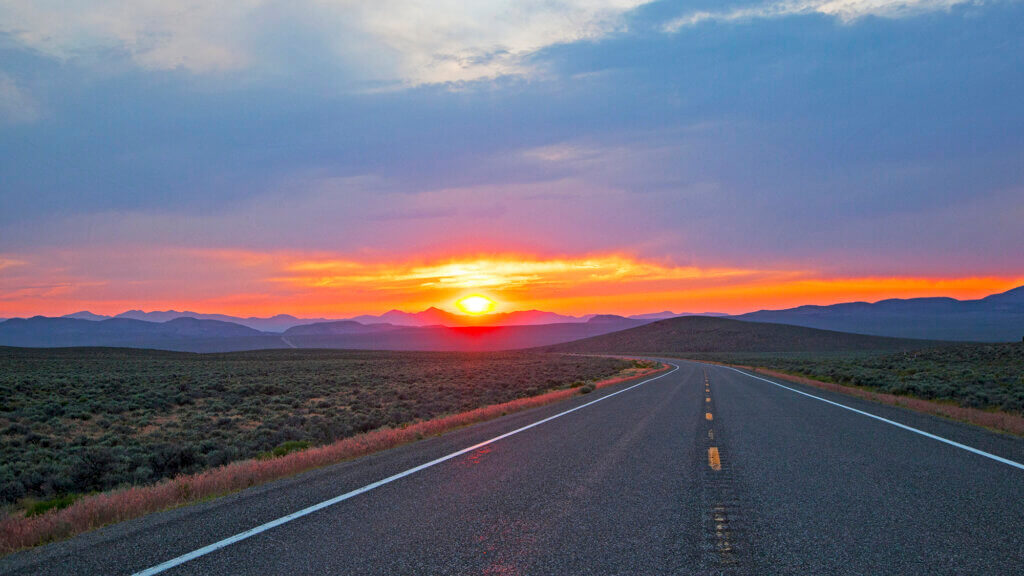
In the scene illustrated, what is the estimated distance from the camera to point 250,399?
83.2 feet

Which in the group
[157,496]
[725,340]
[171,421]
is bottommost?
[171,421]

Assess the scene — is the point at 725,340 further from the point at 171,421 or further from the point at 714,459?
the point at 714,459

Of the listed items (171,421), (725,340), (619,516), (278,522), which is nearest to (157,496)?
(278,522)

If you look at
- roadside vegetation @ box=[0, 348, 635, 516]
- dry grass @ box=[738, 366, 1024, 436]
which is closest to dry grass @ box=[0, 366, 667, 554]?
roadside vegetation @ box=[0, 348, 635, 516]

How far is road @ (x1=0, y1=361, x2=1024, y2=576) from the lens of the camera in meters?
4.53

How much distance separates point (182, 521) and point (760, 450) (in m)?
8.33

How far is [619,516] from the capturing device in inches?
225

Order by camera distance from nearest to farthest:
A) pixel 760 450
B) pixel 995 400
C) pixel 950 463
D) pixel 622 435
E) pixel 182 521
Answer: pixel 182 521, pixel 950 463, pixel 760 450, pixel 622 435, pixel 995 400

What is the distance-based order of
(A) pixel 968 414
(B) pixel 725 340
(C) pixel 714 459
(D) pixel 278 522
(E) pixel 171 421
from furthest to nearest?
(B) pixel 725 340 → (E) pixel 171 421 → (A) pixel 968 414 → (C) pixel 714 459 → (D) pixel 278 522

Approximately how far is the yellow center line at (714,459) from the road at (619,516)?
0.25ft

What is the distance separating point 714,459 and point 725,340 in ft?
432

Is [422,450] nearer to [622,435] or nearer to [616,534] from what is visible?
[622,435]

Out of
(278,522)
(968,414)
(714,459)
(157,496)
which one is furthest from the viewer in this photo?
(968,414)

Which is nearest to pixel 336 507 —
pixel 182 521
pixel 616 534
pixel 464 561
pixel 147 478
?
pixel 182 521
